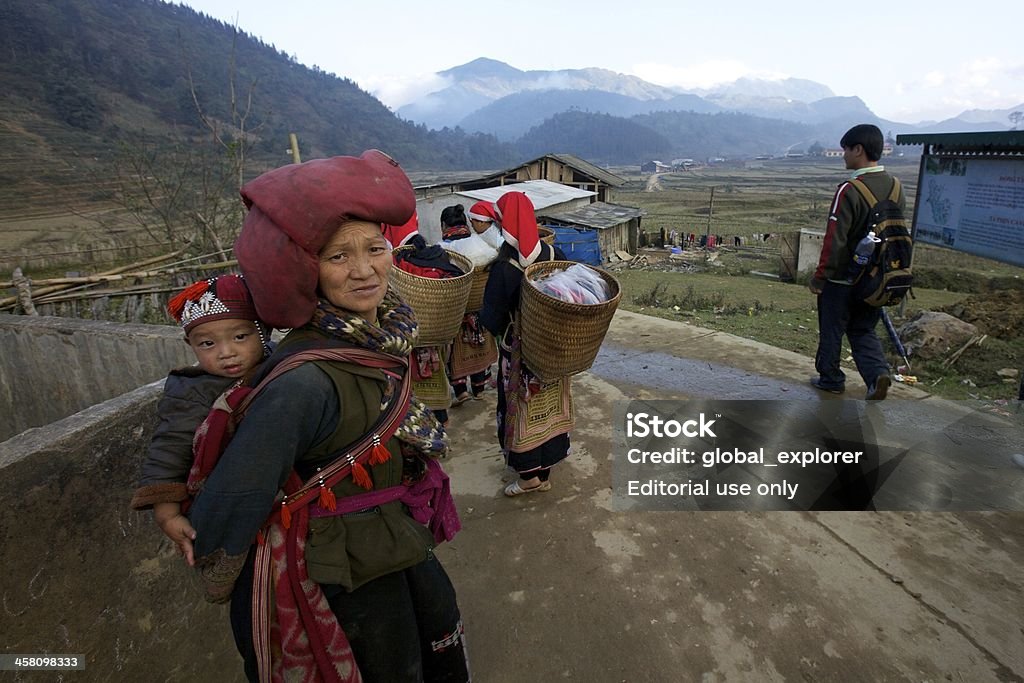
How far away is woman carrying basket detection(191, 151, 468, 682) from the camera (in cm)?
113

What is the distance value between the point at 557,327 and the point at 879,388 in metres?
2.74

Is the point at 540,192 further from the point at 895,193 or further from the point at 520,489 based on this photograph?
the point at 520,489

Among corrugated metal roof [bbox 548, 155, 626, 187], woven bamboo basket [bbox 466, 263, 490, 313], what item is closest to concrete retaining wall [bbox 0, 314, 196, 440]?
woven bamboo basket [bbox 466, 263, 490, 313]

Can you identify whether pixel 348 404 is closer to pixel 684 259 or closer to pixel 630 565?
pixel 630 565

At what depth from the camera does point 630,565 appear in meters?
2.57

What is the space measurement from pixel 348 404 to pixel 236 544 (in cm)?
36

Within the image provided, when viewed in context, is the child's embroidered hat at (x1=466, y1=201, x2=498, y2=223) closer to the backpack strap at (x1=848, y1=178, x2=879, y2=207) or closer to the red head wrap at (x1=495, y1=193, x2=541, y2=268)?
the red head wrap at (x1=495, y1=193, x2=541, y2=268)

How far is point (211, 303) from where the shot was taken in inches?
58.8

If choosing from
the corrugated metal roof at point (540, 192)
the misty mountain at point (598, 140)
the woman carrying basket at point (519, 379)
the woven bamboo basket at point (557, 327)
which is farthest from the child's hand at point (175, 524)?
the misty mountain at point (598, 140)

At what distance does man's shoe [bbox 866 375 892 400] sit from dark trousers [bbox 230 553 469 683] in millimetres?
3572

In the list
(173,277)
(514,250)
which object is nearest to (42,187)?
(173,277)

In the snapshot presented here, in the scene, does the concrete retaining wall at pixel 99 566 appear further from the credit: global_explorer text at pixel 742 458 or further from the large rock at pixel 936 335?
the large rock at pixel 936 335

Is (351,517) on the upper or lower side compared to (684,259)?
upper

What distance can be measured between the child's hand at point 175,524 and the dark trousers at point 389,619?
147 mm
